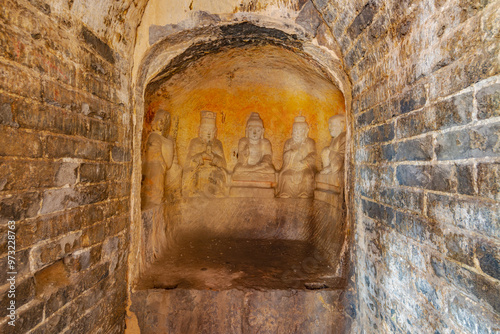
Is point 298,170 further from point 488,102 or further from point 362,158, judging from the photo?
point 488,102

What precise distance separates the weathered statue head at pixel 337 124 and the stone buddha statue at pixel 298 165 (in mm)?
551

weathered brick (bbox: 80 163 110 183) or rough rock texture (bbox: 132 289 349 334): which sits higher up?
weathered brick (bbox: 80 163 110 183)

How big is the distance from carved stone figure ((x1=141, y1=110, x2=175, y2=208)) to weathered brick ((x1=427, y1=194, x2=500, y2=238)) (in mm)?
2886

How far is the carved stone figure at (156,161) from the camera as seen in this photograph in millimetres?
3400

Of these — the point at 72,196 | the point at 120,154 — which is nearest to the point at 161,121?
the point at 120,154

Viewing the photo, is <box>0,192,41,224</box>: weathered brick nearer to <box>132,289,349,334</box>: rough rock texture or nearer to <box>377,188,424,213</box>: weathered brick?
<box>132,289,349,334</box>: rough rock texture

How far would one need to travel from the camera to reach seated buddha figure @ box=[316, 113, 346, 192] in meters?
3.70

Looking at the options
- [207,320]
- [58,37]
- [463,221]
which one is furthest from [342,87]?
[207,320]

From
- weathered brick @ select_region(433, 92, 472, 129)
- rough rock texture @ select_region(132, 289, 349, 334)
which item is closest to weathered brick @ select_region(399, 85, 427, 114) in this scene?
weathered brick @ select_region(433, 92, 472, 129)

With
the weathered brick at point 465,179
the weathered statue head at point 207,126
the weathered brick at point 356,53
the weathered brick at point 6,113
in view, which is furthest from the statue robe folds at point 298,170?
the weathered brick at point 6,113

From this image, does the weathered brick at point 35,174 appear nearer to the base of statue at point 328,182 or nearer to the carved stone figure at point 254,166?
the carved stone figure at point 254,166

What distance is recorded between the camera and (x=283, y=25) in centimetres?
268

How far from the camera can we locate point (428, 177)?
1.52 m

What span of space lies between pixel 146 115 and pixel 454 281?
3.48 m
